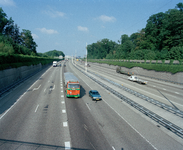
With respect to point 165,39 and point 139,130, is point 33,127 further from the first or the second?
point 165,39

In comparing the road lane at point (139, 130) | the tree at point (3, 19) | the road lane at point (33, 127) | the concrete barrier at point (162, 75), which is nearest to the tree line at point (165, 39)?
the concrete barrier at point (162, 75)

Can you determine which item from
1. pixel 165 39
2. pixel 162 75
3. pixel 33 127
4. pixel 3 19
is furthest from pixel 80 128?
pixel 3 19

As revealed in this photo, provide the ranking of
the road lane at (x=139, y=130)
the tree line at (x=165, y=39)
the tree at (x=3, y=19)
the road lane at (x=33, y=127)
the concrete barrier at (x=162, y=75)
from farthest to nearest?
the tree at (x=3, y=19) < the tree line at (x=165, y=39) < the concrete barrier at (x=162, y=75) < the road lane at (x=139, y=130) < the road lane at (x=33, y=127)

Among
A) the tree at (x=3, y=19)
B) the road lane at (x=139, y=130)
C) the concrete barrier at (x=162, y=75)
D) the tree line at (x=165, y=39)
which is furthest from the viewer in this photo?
the tree at (x=3, y=19)

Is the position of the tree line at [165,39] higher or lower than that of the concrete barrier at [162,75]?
higher

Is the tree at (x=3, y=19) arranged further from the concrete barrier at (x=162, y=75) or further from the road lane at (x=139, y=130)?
the road lane at (x=139, y=130)

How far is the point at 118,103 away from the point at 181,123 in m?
8.72

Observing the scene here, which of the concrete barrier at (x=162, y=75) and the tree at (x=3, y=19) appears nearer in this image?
the concrete barrier at (x=162, y=75)

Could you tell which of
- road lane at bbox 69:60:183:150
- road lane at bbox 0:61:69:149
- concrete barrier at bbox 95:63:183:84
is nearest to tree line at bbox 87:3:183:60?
concrete barrier at bbox 95:63:183:84

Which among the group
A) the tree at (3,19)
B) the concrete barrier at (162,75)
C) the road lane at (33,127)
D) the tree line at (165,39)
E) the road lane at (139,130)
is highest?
the tree at (3,19)

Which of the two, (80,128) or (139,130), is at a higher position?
(80,128)

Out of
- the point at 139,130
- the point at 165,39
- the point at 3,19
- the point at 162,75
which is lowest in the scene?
the point at 139,130

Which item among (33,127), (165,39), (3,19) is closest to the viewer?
(33,127)

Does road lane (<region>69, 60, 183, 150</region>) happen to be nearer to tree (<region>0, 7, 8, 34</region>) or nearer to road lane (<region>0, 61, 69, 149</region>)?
road lane (<region>0, 61, 69, 149</region>)
